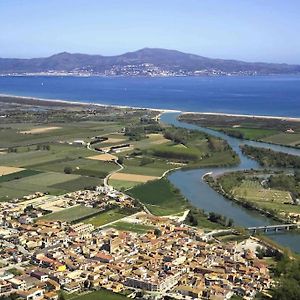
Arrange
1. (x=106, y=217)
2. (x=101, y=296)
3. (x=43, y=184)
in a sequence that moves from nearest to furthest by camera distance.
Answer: (x=101, y=296), (x=106, y=217), (x=43, y=184)

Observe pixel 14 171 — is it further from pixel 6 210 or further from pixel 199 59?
pixel 199 59

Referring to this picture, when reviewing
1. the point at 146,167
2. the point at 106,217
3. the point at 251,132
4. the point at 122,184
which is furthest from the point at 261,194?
the point at 251,132

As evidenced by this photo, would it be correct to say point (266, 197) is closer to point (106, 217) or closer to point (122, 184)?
point (122, 184)

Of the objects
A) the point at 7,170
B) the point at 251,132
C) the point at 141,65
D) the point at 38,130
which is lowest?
the point at 7,170

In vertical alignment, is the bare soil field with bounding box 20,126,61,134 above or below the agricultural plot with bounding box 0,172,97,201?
above

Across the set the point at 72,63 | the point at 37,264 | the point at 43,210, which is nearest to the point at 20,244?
the point at 37,264

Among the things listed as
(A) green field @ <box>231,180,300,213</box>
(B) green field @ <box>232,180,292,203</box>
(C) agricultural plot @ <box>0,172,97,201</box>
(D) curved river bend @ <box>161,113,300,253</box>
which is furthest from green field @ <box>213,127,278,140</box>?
(C) agricultural plot @ <box>0,172,97,201</box>

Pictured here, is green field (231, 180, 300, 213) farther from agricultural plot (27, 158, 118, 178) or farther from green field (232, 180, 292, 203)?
agricultural plot (27, 158, 118, 178)
